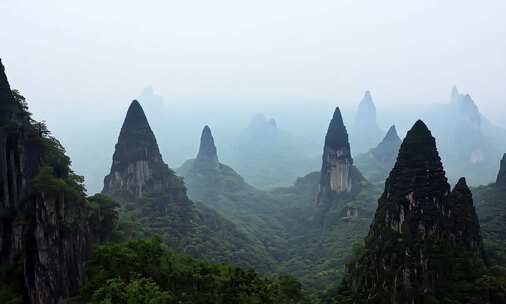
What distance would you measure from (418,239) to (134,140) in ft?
162

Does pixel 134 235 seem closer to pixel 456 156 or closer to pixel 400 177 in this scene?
pixel 400 177

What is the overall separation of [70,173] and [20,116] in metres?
9.81

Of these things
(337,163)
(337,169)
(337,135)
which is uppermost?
(337,135)

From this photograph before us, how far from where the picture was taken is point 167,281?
98.6 feet

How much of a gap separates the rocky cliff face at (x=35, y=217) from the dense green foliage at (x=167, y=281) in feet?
12.6

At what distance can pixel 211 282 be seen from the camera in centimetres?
3038

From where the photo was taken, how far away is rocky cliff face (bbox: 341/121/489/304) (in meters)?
38.4

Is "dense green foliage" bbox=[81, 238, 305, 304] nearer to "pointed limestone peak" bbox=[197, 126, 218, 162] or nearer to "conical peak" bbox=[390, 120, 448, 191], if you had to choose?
"conical peak" bbox=[390, 120, 448, 191]

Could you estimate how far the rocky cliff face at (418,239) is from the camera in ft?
126

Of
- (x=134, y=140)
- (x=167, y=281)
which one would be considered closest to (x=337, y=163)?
(x=134, y=140)

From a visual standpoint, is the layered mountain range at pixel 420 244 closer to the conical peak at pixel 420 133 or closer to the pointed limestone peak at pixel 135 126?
the conical peak at pixel 420 133

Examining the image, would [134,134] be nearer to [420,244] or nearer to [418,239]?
[418,239]

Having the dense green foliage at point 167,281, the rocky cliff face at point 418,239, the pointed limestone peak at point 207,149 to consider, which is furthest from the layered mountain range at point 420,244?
the pointed limestone peak at point 207,149

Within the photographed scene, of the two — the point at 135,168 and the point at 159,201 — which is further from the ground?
the point at 135,168
